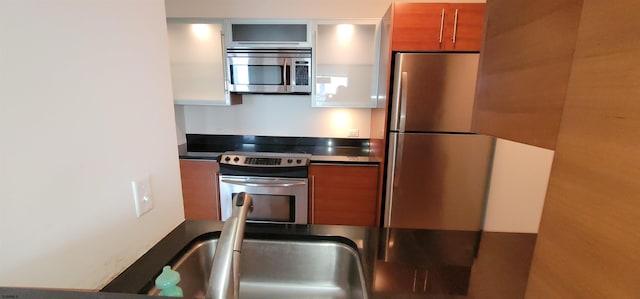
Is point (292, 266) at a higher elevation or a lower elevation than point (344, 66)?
lower

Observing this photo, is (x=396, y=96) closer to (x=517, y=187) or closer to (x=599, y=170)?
(x=517, y=187)

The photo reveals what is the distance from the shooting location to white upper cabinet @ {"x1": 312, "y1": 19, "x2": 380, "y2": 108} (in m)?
2.42

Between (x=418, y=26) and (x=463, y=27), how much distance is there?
1.01 feet

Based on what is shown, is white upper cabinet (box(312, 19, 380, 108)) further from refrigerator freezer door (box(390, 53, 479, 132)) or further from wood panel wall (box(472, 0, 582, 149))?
wood panel wall (box(472, 0, 582, 149))

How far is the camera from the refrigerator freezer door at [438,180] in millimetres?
1994

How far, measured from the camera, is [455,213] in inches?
84.1

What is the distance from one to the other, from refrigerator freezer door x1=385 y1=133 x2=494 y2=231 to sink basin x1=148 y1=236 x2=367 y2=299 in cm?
121

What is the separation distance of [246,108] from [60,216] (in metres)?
2.35

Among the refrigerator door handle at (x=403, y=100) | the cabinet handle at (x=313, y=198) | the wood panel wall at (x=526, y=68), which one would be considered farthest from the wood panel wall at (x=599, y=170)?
the cabinet handle at (x=313, y=198)

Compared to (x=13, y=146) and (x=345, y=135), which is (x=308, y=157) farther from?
(x=13, y=146)

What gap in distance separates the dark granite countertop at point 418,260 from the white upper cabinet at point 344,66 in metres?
1.55

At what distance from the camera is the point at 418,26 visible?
1.88 meters

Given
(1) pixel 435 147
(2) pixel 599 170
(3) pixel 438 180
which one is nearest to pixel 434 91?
(1) pixel 435 147

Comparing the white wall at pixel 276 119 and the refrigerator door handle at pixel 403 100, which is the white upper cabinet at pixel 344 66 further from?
the refrigerator door handle at pixel 403 100
